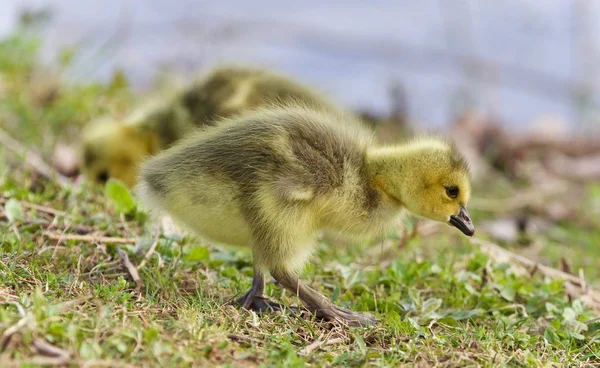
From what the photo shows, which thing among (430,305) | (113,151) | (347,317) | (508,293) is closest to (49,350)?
(347,317)

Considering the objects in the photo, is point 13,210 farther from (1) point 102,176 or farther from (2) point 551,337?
(2) point 551,337

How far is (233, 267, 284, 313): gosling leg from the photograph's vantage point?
7.95ft

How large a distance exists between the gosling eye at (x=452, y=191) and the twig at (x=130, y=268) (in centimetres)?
108

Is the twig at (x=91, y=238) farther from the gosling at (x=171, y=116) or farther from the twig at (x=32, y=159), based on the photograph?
the gosling at (x=171, y=116)

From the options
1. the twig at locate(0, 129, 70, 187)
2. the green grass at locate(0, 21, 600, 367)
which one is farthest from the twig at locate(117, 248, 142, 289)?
the twig at locate(0, 129, 70, 187)

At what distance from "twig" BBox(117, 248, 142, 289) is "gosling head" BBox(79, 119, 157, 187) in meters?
1.42

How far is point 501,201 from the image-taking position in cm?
531

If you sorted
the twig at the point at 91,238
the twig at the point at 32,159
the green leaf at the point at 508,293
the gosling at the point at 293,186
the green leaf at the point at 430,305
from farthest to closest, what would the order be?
1. the twig at the point at 32,159
2. the green leaf at the point at 508,293
3. the twig at the point at 91,238
4. the green leaf at the point at 430,305
5. the gosling at the point at 293,186

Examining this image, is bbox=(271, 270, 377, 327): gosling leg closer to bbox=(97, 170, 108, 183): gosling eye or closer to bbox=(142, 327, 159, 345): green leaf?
bbox=(142, 327, 159, 345): green leaf

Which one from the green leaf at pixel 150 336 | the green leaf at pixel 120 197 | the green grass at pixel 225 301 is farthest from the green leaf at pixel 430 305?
the green leaf at pixel 120 197

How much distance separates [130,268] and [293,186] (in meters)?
0.66

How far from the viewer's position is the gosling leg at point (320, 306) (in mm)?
2375

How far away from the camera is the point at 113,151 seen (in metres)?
4.14

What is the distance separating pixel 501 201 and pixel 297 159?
325 cm
